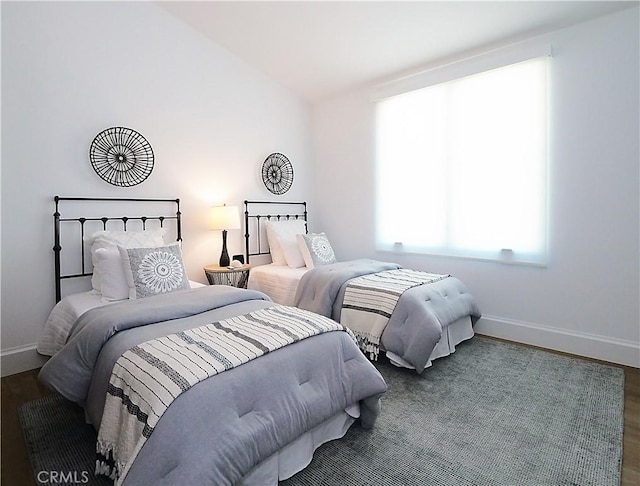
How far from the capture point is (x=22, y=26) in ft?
8.95

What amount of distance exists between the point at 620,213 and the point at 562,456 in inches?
76.9

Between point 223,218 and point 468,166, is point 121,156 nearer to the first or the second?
point 223,218

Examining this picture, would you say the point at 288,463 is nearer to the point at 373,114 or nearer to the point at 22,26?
the point at 22,26

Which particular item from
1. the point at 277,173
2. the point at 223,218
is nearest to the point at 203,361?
the point at 223,218

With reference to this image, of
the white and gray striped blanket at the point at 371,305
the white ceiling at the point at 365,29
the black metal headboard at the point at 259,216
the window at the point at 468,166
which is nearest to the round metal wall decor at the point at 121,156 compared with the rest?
the black metal headboard at the point at 259,216

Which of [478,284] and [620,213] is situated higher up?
[620,213]

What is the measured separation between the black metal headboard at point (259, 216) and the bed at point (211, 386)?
6.52 ft

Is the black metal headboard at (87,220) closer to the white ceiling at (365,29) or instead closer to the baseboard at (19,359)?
the baseboard at (19,359)

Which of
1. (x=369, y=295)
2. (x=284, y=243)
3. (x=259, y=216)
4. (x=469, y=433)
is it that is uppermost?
(x=259, y=216)

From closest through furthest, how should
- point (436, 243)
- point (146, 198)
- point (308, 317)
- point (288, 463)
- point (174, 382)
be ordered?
1. point (174, 382)
2. point (288, 463)
3. point (308, 317)
4. point (146, 198)
5. point (436, 243)

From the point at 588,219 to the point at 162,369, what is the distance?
10.5 ft

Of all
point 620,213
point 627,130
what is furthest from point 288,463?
point 627,130

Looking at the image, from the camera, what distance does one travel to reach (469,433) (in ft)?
6.48

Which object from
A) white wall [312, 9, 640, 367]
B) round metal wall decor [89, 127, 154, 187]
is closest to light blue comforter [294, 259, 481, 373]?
white wall [312, 9, 640, 367]
